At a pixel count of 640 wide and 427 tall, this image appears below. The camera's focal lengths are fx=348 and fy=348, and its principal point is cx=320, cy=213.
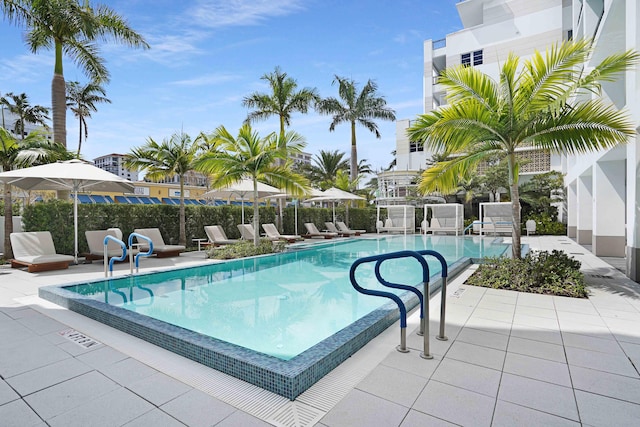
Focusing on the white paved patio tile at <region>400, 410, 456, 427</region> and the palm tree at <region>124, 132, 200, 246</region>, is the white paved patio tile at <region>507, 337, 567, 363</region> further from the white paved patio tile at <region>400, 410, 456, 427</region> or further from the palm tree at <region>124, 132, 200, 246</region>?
the palm tree at <region>124, 132, 200, 246</region>

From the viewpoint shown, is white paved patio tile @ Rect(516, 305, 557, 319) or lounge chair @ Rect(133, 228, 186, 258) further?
lounge chair @ Rect(133, 228, 186, 258)

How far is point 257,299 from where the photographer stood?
669 centimetres

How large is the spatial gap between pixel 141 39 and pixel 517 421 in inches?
667

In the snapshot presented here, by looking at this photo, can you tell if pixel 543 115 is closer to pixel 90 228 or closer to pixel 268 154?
pixel 268 154

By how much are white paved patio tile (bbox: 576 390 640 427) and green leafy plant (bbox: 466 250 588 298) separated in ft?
12.9

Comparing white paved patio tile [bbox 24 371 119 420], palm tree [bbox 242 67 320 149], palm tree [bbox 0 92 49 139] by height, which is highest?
palm tree [bbox 0 92 49 139]

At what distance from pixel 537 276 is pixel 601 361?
351cm

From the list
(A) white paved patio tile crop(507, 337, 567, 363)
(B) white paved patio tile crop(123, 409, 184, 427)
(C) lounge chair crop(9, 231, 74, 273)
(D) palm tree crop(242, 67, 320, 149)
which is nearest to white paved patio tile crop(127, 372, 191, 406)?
(B) white paved patio tile crop(123, 409, 184, 427)

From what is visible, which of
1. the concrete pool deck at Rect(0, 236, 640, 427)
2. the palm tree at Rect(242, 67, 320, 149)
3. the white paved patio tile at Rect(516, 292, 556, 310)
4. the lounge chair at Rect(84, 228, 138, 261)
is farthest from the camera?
the palm tree at Rect(242, 67, 320, 149)

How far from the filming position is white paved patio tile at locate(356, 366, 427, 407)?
2893 mm

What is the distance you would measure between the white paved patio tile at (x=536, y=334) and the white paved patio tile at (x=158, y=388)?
12.7 ft

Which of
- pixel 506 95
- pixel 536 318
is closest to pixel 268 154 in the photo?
pixel 506 95

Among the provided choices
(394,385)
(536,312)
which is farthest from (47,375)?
(536,312)

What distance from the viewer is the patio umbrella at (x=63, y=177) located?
339 inches
